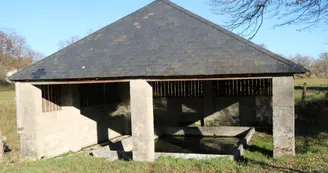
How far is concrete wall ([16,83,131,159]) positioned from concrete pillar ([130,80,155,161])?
3.83 m

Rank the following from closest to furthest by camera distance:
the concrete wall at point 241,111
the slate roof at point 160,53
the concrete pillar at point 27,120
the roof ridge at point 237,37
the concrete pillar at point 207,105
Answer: the roof ridge at point 237,37
the slate roof at point 160,53
the concrete pillar at point 27,120
the concrete wall at point 241,111
the concrete pillar at point 207,105

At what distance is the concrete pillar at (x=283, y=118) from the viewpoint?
8.57 metres

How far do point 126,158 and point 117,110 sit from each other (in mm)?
6345

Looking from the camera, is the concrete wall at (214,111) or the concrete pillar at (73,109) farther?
the concrete wall at (214,111)

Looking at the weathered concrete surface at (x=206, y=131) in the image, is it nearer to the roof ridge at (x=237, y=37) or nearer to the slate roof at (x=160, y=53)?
the slate roof at (x=160, y=53)

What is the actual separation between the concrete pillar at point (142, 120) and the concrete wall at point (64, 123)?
3.83m

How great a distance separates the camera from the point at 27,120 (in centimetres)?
1109

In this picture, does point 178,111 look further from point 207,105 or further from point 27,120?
point 27,120

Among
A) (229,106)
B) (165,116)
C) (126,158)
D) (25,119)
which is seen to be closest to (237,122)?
(229,106)

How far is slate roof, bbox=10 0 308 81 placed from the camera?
895 cm

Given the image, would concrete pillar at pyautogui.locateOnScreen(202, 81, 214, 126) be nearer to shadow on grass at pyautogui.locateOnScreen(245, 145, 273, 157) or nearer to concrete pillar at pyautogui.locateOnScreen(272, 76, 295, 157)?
shadow on grass at pyautogui.locateOnScreen(245, 145, 273, 157)

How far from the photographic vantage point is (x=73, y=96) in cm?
1307

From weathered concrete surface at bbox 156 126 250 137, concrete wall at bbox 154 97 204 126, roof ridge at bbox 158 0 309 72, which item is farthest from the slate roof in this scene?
concrete wall at bbox 154 97 204 126

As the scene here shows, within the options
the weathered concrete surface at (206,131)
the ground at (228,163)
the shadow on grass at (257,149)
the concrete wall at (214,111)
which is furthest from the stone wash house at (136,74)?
the concrete wall at (214,111)
